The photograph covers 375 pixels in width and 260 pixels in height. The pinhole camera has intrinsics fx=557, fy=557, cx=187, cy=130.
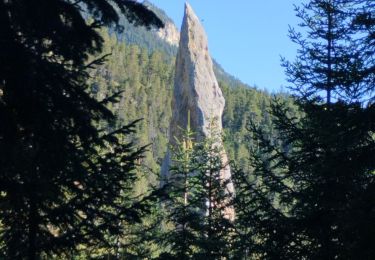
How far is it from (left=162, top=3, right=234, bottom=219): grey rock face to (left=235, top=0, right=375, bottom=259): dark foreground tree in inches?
1581

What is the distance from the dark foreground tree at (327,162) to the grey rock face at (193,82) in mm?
40162

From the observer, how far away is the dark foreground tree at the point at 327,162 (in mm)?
6980

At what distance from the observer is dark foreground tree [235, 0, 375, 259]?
6980 mm

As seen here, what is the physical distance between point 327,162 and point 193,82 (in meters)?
45.2

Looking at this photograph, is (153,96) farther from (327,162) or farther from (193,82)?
(327,162)

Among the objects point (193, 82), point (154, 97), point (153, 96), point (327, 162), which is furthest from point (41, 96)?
point (153, 96)

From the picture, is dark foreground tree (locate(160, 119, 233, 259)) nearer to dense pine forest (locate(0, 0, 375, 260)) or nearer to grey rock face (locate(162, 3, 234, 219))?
dense pine forest (locate(0, 0, 375, 260))

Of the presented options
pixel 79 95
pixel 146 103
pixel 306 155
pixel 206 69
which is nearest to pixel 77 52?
pixel 79 95

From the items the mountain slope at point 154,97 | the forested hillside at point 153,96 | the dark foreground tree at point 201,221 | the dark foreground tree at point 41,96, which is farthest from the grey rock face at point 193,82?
the dark foreground tree at point 41,96

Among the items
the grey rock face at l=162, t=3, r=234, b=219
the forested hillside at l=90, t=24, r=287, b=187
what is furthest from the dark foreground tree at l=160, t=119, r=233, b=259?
the forested hillside at l=90, t=24, r=287, b=187

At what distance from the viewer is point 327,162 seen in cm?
783

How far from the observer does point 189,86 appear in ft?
172

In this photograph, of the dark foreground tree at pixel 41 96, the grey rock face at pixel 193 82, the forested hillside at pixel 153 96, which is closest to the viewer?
the dark foreground tree at pixel 41 96

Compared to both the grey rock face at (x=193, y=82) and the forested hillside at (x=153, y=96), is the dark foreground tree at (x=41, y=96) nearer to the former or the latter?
the grey rock face at (x=193, y=82)
